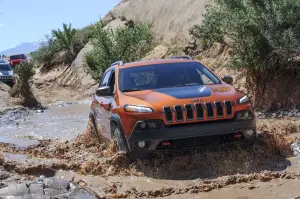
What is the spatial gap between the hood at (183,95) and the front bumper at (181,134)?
0.31 metres

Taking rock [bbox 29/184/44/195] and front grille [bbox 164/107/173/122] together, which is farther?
front grille [bbox 164/107/173/122]

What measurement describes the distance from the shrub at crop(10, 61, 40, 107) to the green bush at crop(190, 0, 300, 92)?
11.6 m

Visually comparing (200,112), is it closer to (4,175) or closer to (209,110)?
(209,110)

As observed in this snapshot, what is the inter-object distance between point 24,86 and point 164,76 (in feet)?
55.7

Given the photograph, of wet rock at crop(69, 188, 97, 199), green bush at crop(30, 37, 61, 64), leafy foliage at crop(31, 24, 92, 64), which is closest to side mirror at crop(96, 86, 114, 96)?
wet rock at crop(69, 188, 97, 199)

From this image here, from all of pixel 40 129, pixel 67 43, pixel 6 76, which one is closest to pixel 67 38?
pixel 67 43

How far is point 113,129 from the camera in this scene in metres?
7.11

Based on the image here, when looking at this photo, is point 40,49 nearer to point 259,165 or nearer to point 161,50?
point 161,50

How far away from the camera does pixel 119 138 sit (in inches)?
267

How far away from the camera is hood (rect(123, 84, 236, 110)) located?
21.1 feet

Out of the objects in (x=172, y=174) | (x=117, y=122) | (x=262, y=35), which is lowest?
(x=172, y=174)

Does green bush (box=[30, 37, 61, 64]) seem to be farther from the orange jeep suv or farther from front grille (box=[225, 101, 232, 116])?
front grille (box=[225, 101, 232, 116])

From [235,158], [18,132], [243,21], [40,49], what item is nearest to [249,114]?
[235,158]

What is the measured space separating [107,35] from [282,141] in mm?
18164
